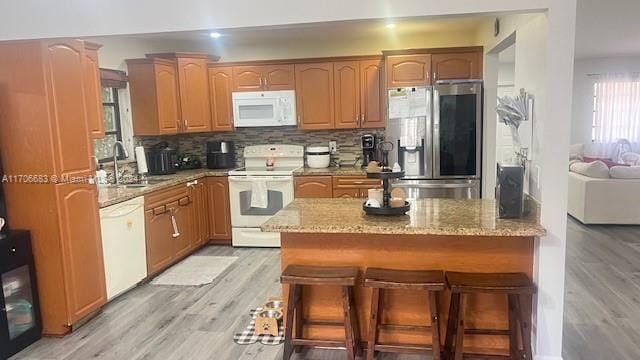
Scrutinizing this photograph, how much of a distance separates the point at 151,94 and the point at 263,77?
128 centimetres

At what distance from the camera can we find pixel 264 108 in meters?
5.45

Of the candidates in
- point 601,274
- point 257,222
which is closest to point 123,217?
point 257,222

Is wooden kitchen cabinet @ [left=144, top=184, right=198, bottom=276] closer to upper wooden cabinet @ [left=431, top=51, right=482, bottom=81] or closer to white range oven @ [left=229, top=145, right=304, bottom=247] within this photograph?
white range oven @ [left=229, top=145, right=304, bottom=247]

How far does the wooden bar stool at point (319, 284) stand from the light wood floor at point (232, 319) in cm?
17

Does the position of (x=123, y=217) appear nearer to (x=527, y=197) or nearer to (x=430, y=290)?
(x=430, y=290)

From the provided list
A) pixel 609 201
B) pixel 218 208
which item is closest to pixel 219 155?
pixel 218 208

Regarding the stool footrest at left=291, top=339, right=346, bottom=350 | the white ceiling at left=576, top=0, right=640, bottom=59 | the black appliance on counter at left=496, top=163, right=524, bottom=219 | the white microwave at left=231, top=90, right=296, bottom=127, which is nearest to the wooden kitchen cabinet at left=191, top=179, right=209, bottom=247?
the white microwave at left=231, top=90, right=296, bottom=127

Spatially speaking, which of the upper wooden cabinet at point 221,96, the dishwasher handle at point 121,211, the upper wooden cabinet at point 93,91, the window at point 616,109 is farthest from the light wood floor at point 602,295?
the window at point 616,109

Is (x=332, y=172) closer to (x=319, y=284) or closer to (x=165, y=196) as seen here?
(x=165, y=196)

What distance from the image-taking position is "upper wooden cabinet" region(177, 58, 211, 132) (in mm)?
5250

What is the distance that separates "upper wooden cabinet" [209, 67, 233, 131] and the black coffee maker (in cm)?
163

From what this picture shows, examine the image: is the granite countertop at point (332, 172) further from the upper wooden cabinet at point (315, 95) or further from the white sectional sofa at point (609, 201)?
the white sectional sofa at point (609, 201)

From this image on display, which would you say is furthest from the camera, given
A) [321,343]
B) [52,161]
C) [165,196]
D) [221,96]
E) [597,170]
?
[597,170]

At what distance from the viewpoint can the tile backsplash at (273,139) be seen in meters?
5.71
